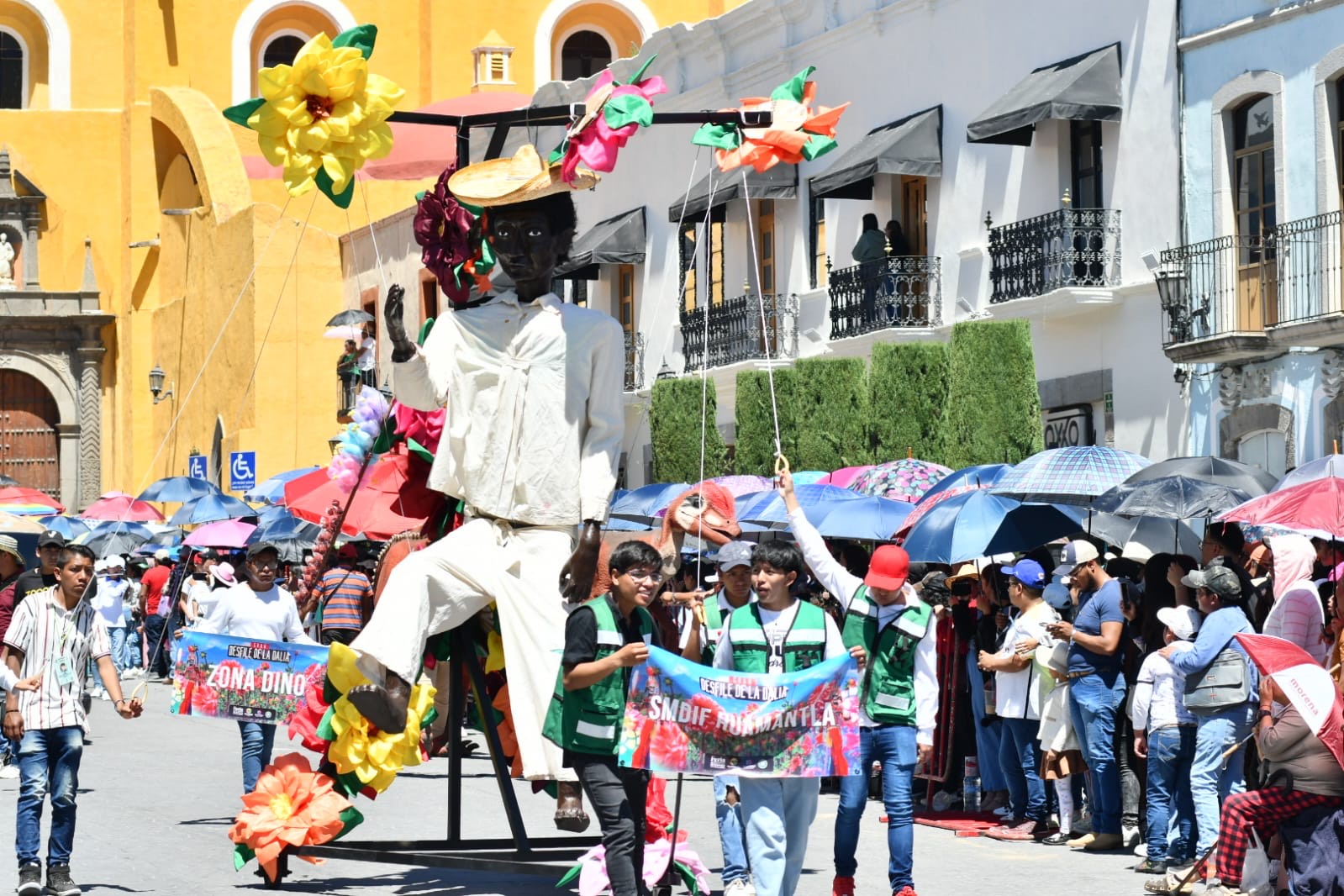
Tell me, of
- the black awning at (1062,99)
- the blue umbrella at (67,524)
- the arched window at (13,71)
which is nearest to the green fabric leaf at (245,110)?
the black awning at (1062,99)

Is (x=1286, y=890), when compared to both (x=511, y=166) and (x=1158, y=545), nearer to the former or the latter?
(x=511, y=166)

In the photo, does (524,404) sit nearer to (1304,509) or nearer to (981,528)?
(1304,509)

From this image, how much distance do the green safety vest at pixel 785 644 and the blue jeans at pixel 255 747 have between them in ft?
15.3

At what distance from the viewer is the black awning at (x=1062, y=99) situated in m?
22.9

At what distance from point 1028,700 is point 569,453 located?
4.90 meters

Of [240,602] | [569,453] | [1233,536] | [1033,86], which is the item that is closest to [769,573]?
[569,453]

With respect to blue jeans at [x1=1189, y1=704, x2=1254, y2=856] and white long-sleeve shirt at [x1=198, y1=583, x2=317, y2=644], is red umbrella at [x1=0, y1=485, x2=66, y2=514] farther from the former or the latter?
blue jeans at [x1=1189, y1=704, x2=1254, y2=856]

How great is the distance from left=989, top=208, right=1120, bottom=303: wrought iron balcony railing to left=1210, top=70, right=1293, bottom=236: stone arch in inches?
58.6

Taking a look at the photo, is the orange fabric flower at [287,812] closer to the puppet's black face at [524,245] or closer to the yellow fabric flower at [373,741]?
the yellow fabric flower at [373,741]

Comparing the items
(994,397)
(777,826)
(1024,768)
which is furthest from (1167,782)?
(994,397)

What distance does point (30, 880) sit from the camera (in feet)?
35.7

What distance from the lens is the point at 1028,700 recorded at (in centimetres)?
1425

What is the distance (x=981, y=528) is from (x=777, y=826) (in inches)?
237

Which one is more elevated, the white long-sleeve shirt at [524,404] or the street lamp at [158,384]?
the street lamp at [158,384]
